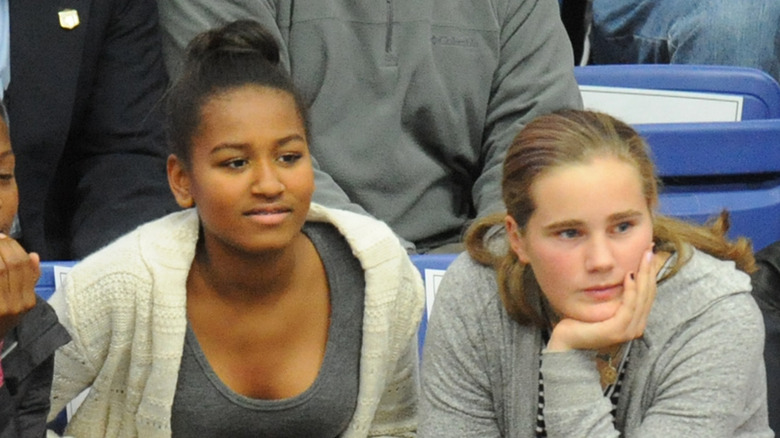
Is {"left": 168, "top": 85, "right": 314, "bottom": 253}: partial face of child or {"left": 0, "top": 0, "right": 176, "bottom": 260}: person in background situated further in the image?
{"left": 0, "top": 0, "right": 176, "bottom": 260}: person in background

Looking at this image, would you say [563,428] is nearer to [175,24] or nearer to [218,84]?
[218,84]

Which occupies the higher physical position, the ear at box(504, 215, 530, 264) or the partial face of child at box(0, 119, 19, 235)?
the partial face of child at box(0, 119, 19, 235)

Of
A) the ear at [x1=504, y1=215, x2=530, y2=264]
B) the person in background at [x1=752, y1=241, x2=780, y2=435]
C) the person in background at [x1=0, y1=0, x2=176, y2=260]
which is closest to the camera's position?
the ear at [x1=504, y1=215, x2=530, y2=264]

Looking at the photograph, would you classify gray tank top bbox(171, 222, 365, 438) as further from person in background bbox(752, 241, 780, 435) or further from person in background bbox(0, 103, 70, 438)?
person in background bbox(752, 241, 780, 435)

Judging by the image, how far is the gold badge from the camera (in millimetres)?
2127

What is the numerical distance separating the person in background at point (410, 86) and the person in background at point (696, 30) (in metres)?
0.90

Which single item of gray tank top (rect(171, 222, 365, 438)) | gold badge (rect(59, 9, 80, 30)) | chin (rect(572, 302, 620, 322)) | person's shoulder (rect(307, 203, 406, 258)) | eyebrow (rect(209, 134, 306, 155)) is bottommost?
gray tank top (rect(171, 222, 365, 438))

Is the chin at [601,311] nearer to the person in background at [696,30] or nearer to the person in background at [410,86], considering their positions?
the person in background at [410,86]

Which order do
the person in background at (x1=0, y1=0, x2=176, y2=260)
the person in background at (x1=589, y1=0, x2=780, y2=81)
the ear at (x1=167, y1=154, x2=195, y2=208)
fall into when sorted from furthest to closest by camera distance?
1. the person in background at (x1=589, y1=0, x2=780, y2=81)
2. the person in background at (x1=0, y1=0, x2=176, y2=260)
3. the ear at (x1=167, y1=154, x2=195, y2=208)

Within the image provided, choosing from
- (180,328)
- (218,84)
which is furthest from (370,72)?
(180,328)

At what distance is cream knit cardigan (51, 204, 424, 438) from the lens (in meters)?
1.78

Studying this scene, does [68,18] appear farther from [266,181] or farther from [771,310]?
[771,310]

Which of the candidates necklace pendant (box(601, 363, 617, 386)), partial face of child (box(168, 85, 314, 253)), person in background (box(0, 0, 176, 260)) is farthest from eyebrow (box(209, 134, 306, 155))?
necklace pendant (box(601, 363, 617, 386))

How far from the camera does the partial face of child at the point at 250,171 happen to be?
1.73 metres
